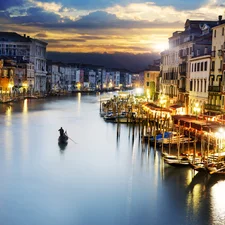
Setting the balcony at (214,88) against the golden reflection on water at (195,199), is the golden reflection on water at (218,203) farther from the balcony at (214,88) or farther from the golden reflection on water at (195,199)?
the balcony at (214,88)

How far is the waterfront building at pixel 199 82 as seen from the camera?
21598 mm

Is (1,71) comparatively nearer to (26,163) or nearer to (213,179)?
(26,163)

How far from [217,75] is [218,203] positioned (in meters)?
10.1

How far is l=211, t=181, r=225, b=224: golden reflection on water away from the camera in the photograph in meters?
10.2

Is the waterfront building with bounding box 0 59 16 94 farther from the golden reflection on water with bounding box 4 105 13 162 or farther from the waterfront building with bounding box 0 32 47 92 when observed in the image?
the golden reflection on water with bounding box 4 105 13 162

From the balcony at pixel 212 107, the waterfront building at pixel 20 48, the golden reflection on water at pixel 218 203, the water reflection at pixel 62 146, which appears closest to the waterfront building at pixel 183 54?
the balcony at pixel 212 107

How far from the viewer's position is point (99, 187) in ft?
41.2

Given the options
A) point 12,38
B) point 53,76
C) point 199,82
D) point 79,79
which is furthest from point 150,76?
point 79,79

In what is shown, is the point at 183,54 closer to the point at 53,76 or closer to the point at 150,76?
the point at 150,76

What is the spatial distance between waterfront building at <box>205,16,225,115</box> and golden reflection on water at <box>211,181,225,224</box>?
752cm

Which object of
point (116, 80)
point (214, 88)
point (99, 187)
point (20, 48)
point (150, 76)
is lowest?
point (99, 187)

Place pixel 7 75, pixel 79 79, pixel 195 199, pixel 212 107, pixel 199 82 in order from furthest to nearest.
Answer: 1. pixel 79 79
2. pixel 7 75
3. pixel 199 82
4. pixel 212 107
5. pixel 195 199

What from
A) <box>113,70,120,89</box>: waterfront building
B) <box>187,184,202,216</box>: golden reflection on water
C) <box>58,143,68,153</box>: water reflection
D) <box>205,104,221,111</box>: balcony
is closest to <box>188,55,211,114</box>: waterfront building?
<box>205,104,221,111</box>: balcony

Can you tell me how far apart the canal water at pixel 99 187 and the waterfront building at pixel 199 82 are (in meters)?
4.30
